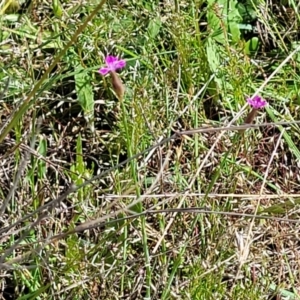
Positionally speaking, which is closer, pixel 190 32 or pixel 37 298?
pixel 37 298

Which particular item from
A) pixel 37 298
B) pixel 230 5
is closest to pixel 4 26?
pixel 230 5

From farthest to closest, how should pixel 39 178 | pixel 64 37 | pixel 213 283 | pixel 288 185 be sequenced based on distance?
pixel 64 37
pixel 288 185
pixel 39 178
pixel 213 283

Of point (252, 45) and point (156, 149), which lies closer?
point (156, 149)

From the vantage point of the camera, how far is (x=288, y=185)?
1.47 meters

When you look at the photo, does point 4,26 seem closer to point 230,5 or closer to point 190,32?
point 190,32

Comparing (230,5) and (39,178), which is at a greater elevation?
(230,5)

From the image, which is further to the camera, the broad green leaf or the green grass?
the broad green leaf

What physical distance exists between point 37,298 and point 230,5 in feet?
2.69

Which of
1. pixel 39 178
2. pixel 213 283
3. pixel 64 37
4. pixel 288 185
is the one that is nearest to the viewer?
pixel 213 283

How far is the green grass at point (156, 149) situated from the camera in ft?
4.10

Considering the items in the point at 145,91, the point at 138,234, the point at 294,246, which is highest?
the point at 145,91

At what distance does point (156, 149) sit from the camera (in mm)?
1394

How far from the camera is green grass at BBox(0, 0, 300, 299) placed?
1.25m

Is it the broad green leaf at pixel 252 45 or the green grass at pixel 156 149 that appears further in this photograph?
the broad green leaf at pixel 252 45
